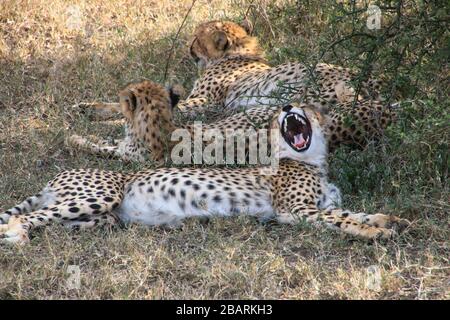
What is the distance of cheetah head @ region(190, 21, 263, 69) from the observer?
8.32 m

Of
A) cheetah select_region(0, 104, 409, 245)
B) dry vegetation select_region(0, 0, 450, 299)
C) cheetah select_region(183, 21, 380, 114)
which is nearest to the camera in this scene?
dry vegetation select_region(0, 0, 450, 299)

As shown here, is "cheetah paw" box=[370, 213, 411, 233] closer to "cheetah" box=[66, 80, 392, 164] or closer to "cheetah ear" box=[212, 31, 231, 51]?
"cheetah" box=[66, 80, 392, 164]

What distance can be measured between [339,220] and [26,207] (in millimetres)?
1864

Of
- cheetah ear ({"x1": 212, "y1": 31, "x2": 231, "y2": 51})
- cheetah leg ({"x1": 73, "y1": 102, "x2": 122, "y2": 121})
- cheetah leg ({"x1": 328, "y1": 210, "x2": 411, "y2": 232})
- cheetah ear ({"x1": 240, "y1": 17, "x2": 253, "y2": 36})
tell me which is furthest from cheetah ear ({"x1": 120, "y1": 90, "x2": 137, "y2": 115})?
cheetah leg ({"x1": 328, "y1": 210, "x2": 411, "y2": 232})

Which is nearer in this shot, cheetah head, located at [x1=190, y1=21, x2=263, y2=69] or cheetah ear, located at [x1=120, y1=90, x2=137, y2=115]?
cheetah ear, located at [x1=120, y1=90, x2=137, y2=115]

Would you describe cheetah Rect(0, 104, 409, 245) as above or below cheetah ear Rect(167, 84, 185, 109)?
below

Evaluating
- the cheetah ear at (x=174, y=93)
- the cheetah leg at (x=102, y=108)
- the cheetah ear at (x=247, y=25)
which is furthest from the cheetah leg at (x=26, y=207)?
the cheetah ear at (x=247, y=25)

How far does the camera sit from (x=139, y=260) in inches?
205

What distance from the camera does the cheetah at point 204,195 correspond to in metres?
5.80

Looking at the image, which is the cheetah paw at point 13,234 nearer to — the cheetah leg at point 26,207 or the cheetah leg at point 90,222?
the cheetah leg at point 26,207

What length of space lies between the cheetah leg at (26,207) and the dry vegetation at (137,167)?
1.05ft

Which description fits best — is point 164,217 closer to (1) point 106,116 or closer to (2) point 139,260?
(2) point 139,260
